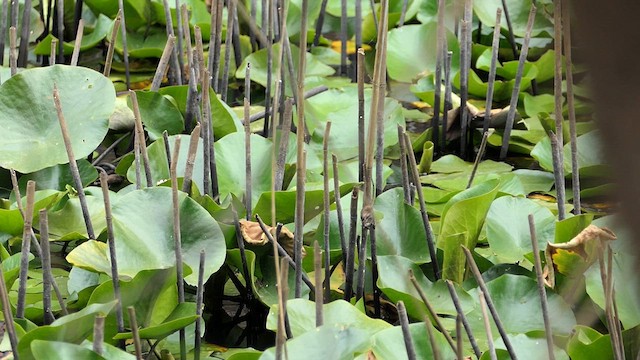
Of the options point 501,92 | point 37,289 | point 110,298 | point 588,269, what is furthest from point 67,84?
point 501,92

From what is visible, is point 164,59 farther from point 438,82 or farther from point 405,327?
point 405,327

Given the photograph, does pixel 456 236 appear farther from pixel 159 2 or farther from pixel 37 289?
pixel 159 2

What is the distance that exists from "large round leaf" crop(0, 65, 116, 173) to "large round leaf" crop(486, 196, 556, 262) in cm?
57

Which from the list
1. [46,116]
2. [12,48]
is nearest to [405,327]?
[46,116]

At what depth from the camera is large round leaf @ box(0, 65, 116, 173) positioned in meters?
1.29

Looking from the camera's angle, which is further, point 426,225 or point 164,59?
point 164,59

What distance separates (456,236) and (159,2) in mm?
1144

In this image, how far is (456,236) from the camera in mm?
1137

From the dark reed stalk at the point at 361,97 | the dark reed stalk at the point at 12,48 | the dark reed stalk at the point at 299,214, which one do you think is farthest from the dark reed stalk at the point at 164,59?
the dark reed stalk at the point at 299,214

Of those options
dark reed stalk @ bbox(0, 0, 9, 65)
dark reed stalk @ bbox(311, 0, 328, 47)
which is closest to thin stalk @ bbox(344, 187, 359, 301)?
dark reed stalk @ bbox(0, 0, 9, 65)

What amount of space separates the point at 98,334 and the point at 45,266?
0.56 ft

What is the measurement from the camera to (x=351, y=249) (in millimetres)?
1088

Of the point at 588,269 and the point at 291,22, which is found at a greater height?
the point at 291,22

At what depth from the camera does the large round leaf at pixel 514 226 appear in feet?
3.95
